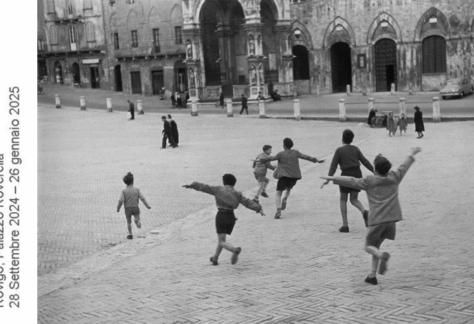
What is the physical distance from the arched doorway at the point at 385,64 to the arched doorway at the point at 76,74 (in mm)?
25543

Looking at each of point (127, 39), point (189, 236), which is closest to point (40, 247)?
point (189, 236)

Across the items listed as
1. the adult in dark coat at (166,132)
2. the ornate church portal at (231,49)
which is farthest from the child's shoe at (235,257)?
the ornate church portal at (231,49)

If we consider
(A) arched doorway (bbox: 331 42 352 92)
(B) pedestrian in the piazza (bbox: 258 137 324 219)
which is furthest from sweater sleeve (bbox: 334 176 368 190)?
(A) arched doorway (bbox: 331 42 352 92)

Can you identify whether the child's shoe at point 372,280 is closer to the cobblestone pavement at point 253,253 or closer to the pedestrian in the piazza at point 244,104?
the cobblestone pavement at point 253,253

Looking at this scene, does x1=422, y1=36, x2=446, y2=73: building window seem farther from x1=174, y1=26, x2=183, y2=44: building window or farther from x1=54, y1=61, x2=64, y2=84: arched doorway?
x1=54, y1=61, x2=64, y2=84: arched doorway

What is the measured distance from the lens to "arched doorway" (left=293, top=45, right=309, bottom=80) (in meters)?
49.4

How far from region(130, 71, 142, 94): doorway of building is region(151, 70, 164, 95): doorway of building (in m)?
1.22

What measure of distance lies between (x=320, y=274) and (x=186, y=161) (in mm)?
14185

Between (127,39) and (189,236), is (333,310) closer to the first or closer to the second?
(189,236)

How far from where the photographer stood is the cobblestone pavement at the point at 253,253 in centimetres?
844

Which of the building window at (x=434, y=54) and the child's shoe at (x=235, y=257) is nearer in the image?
the child's shoe at (x=235, y=257)

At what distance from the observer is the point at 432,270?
9.54 meters

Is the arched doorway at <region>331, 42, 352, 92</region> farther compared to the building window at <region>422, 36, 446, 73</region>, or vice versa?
the arched doorway at <region>331, 42, 352, 92</region>

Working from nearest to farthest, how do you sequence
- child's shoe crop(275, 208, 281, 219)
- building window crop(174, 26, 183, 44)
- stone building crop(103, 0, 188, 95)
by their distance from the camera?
child's shoe crop(275, 208, 281, 219)
building window crop(174, 26, 183, 44)
stone building crop(103, 0, 188, 95)
